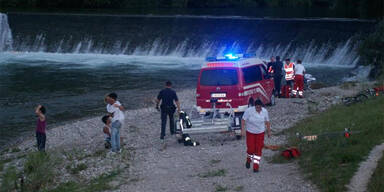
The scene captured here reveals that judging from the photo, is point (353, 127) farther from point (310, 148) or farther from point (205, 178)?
point (205, 178)

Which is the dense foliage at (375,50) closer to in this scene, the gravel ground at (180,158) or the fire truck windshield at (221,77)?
the gravel ground at (180,158)

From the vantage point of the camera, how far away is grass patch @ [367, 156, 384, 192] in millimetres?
8787

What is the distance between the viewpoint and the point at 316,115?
1867 cm

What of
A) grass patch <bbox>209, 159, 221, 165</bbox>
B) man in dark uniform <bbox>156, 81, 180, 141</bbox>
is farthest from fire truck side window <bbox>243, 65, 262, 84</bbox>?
grass patch <bbox>209, 159, 221, 165</bbox>

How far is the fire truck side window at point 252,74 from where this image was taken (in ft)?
57.8

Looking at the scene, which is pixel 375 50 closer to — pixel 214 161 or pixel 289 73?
pixel 289 73

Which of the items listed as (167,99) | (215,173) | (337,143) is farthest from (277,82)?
(215,173)

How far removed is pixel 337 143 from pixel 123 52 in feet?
122

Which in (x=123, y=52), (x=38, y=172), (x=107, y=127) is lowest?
(x=38, y=172)

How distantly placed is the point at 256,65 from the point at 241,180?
8313 millimetres

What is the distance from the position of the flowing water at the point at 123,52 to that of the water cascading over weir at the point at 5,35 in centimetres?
9

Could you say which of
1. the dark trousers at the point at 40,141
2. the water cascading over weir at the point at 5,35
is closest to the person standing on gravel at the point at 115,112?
the dark trousers at the point at 40,141

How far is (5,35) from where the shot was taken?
5422 centimetres

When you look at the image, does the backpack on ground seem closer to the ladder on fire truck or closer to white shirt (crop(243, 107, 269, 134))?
white shirt (crop(243, 107, 269, 134))
